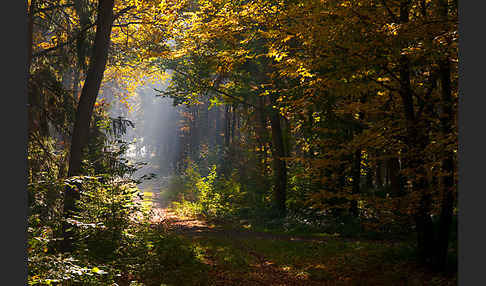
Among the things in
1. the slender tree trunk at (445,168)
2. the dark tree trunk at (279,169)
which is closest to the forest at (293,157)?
the slender tree trunk at (445,168)

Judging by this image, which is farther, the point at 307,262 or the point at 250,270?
the point at 307,262

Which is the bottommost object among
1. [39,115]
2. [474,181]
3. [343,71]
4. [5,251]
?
[5,251]

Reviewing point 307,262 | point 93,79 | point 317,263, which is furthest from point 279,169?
point 93,79

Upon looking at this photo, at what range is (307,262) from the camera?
32.0ft

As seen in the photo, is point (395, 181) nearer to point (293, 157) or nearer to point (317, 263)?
point (317, 263)

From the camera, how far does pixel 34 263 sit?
395 cm

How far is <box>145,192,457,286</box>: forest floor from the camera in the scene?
786cm

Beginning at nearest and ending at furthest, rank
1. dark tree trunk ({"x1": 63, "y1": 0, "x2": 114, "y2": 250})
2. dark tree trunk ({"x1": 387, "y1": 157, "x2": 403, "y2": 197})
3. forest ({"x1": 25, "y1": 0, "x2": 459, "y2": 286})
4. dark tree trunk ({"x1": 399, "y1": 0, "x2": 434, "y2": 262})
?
forest ({"x1": 25, "y1": 0, "x2": 459, "y2": 286}) → dark tree trunk ({"x1": 399, "y1": 0, "x2": 434, "y2": 262}) → dark tree trunk ({"x1": 63, "y1": 0, "x2": 114, "y2": 250}) → dark tree trunk ({"x1": 387, "y1": 157, "x2": 403, "y2": 197})

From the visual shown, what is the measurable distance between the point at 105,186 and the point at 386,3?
6.88 m

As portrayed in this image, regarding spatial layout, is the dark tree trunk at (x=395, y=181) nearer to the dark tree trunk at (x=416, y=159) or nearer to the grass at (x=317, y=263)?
the grass at (x=317, y=263)

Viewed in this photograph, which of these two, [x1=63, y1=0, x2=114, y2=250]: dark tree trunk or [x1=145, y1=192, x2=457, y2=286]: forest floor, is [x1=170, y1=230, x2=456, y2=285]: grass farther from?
[x1=63, y1=0, x2=114, y2=250]: dark tree trunk

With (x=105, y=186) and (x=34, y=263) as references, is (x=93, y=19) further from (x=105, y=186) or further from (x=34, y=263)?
(x=34, y=263)

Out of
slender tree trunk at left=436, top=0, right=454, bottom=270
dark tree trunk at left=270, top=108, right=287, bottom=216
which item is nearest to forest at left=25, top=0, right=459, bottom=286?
slender tree trunk at left=436, top=0, right=454, bottom=270

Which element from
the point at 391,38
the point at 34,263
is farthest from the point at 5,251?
the point at 391,38
